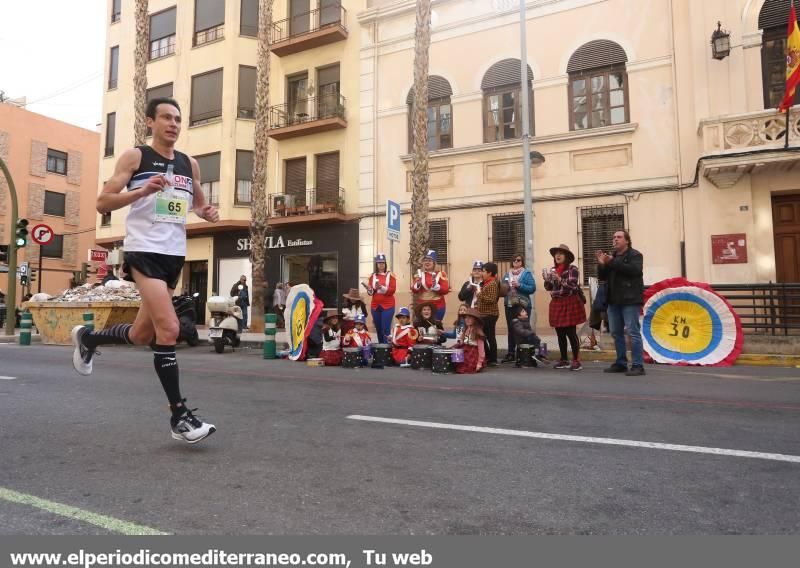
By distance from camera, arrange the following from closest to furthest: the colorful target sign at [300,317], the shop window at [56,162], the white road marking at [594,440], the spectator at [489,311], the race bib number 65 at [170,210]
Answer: the white road marking at [594,440] → the race bib number 65 at [170,210] → the spectator at [489,311] → the colorful target sign at [300,317] → the shop window at [56,162]

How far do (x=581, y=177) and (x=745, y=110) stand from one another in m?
3.90

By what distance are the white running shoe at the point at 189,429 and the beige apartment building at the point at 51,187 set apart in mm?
35629

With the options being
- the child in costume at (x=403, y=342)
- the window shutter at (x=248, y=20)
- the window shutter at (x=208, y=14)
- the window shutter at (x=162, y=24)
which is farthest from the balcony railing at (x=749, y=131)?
the window shutter at (x=162, y=24)

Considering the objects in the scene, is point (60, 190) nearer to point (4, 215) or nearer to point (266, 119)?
point (4, 215)

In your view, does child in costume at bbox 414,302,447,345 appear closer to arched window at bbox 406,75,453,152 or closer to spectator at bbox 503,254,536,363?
spectator at bbox 503,254,536,363

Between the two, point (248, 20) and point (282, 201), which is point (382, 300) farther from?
point (248, 20)

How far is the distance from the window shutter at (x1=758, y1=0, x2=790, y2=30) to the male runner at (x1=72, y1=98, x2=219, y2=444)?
1448cm

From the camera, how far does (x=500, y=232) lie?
624 inches

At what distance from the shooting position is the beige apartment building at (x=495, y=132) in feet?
41.9

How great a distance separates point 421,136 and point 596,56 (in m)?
5.32

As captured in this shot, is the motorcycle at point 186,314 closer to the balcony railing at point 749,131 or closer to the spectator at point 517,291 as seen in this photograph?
the spectator at point 517,291

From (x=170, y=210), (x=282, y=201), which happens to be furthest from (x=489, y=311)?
(x=282, y=201)

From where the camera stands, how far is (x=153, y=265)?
11.0ft

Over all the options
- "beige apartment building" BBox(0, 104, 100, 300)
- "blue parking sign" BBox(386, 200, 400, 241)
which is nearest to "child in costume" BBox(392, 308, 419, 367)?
"blue parking sign" BBox(386, 200, 400, 241)
